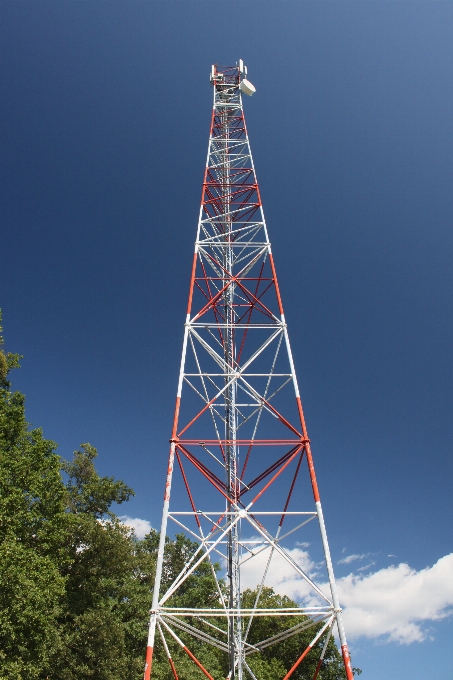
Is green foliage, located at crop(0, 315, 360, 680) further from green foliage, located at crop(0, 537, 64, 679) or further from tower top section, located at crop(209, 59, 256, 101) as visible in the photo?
tower top section, located at crop(209, 59, 256, 101)

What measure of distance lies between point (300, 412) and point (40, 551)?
12150 millimetres

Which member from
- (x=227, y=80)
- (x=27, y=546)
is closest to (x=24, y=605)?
(x=27, y=546)

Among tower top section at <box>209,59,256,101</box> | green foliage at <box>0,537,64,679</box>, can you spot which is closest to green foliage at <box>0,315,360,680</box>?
green foliage at <box>0,537,64,679</box>

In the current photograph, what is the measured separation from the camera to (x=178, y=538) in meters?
36.4

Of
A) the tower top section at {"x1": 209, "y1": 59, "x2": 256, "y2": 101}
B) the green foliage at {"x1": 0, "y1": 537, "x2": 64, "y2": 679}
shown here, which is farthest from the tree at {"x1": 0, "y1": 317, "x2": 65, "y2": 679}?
the tower top section at {"x1": 209, "y1": 59, "x2": 256, "y2": 101}

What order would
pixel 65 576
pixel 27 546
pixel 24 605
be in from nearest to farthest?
pixel 24 605, pixel 27 546, pixel 65 576

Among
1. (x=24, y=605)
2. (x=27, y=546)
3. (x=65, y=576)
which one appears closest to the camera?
(x=24, y=605)

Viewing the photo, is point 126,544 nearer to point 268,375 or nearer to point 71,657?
point 71,657

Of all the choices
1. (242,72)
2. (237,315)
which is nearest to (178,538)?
(237,315)

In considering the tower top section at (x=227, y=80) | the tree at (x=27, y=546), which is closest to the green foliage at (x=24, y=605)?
the tree at (x=27, y=546)

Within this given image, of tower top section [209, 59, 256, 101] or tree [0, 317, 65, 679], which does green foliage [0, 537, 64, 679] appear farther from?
tower top section [209, 59, 256, 101]

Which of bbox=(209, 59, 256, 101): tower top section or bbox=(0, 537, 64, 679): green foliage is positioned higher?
bbox=(209, 59, 256, 101): tower top section

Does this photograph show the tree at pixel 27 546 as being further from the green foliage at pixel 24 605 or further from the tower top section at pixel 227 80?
the tower top section at pixel 227 80

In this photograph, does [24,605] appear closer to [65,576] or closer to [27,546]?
[27,546]
